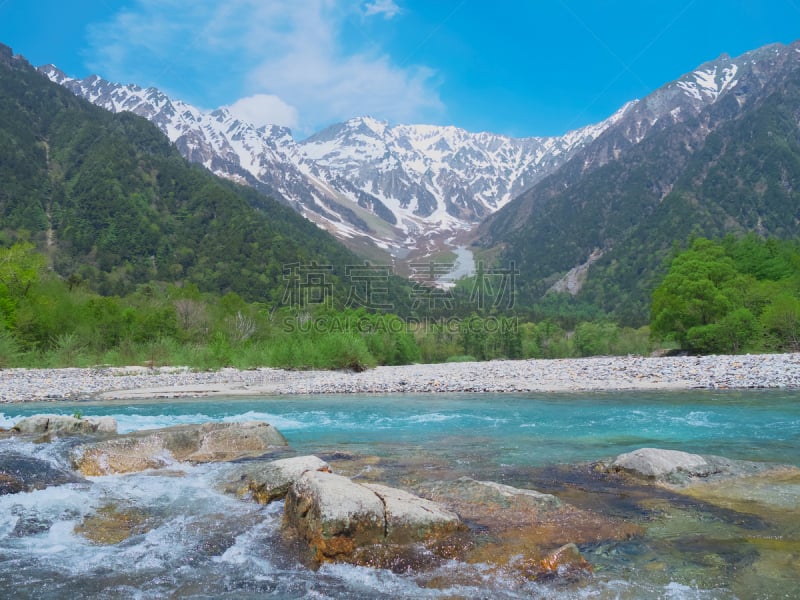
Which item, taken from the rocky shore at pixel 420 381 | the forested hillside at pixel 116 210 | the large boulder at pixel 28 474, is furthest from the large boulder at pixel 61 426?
the forested hillside at pixel 116 210

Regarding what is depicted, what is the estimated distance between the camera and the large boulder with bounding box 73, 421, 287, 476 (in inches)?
406

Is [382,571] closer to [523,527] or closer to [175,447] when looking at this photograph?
[523,527]

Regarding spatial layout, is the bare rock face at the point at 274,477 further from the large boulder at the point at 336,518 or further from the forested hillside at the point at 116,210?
the forested hillside at the point at 116,210

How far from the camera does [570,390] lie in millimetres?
28031

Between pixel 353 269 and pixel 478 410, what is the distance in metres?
151

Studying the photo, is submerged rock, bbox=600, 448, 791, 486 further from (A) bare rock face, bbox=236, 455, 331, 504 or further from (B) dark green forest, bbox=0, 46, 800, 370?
(B) dark green forest, bbox=0, 46, 800, 370

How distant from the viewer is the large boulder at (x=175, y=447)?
33.8 feet

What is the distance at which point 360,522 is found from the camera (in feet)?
20.1

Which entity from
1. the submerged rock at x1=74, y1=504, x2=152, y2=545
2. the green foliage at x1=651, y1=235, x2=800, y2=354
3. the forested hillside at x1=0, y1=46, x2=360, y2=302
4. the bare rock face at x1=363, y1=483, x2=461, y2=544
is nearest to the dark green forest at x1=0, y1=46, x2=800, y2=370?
the green foliage at x1=651, y1=235, x2=800, y2=354

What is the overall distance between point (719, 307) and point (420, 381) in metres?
28.3

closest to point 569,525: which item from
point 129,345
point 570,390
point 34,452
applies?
point 34,452

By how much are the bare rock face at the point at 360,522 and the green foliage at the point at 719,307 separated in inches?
1703

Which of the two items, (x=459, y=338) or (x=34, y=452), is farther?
(x=459, y=338)

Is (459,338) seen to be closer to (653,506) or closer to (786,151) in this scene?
(653,506)
